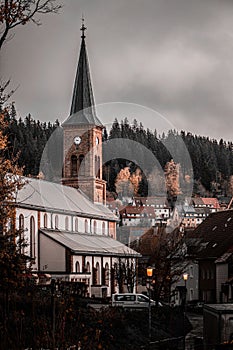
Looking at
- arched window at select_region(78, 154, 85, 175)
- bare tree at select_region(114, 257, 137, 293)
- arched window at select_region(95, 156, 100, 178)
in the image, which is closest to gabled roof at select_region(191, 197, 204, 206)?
Answer: arched window at select_region(95, 156, 100, 178)

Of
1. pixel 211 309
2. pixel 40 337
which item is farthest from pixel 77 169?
pixel 40 337

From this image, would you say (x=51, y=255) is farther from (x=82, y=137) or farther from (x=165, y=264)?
(x=82, y=137)

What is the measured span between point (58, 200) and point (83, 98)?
52.7 ft

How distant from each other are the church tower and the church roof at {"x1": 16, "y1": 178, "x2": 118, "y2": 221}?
2448 millimetres

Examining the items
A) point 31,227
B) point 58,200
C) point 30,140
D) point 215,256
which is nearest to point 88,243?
point 58,200

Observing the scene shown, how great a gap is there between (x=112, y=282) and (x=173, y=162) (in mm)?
39883

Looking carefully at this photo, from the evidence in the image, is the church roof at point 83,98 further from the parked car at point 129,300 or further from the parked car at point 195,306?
the parked car at point 129,300

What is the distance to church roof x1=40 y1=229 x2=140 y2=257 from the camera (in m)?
68.8

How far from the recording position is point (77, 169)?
8812 cm

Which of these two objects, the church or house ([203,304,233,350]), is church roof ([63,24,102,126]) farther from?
house ([203,304,233,350])

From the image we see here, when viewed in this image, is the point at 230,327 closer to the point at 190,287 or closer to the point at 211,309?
the point at 211,309

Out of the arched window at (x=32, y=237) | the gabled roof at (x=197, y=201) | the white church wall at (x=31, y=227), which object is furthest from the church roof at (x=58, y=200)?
the gabled roof at (x=197, y=201)

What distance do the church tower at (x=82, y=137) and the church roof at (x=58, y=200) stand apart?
2.45 meters

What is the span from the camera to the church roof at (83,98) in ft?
286
